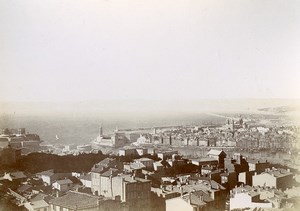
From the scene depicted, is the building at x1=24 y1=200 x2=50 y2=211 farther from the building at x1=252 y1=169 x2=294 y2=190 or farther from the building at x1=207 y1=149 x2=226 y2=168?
the building at x1=252 y1=169 x2=294 y2=190

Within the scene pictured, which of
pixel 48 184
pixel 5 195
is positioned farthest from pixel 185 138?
pixel 5 195

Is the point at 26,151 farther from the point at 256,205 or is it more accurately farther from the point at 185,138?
the point at 256,205

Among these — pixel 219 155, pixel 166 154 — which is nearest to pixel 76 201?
pixel 166 154

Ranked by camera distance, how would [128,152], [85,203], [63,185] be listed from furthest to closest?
[128,152]
[63,185]
[85,203]

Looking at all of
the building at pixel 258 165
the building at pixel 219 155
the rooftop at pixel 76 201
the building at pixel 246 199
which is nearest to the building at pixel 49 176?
the rooftop at pixel 76 201

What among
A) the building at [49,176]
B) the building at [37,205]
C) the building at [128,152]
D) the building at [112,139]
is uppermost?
the building at [112,139]

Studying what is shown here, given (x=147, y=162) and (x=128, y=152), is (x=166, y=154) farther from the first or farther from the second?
(x=128, y=152)

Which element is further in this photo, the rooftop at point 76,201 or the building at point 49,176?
the building at point 49,176

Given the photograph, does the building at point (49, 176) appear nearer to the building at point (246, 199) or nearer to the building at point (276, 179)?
the building at point (246, 199)

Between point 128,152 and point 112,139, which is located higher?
point 112,139

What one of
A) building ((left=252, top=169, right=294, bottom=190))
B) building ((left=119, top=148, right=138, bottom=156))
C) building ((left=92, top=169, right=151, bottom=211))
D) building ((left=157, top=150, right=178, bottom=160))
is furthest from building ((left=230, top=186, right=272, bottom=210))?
building ((left=119, top=148, right=138, bottom=156))

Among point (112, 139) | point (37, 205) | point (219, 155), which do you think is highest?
point (112, 139)
